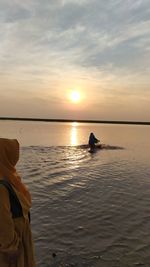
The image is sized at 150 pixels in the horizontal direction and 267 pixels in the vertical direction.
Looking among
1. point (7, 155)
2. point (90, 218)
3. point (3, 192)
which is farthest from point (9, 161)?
point (90, 218)

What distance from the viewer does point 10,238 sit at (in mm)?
3598

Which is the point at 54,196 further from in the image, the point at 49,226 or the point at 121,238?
the point at 121,238

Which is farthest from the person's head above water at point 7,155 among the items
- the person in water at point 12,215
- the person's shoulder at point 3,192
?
the person's shoulder at point 3,192

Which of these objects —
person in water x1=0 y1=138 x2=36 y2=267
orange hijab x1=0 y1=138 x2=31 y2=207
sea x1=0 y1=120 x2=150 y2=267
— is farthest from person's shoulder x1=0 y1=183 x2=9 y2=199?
sea x1=0 y1=120 x2=150 y2=267

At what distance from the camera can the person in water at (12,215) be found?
355 cm

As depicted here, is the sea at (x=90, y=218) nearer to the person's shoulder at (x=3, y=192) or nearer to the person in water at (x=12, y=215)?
the person in water at (x=12, y=215)

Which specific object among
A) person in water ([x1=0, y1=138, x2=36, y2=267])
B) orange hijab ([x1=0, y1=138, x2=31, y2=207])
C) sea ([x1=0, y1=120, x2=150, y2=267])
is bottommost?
sea ([x1=0, y1=120, x2=150, y2=267])

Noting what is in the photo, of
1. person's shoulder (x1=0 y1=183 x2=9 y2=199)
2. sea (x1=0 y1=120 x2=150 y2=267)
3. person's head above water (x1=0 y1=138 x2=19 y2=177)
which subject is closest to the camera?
person's shoulder (x1=0 y1=183 x2=9 y2=199)

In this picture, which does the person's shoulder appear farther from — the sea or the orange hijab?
the sea

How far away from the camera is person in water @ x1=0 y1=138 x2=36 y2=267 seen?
3555mm

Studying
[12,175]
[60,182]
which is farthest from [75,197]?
[12,175]

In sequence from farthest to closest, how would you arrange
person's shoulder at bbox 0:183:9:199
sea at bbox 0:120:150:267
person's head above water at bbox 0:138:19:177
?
1. sea at bbox 0:120:150:267
2. person's head above water at bbox 0:138:19:177
3. person's shoulder at bbox 0:183:9:199

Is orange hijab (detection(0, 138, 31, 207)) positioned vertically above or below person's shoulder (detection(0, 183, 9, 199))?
above

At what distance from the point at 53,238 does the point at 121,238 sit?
6.65 feet
